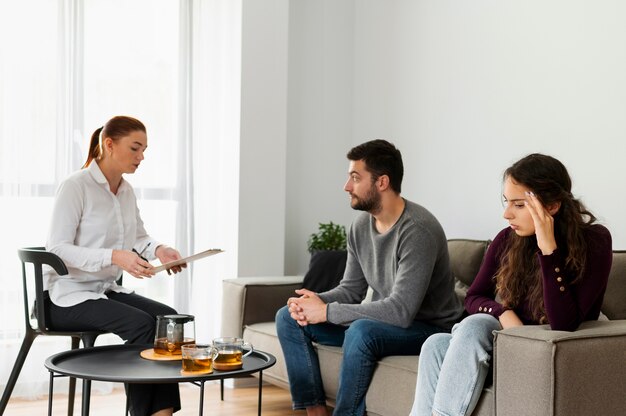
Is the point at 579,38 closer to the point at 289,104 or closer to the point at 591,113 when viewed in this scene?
the point at 591,113

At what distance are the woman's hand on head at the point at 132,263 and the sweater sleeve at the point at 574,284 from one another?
1.40 m

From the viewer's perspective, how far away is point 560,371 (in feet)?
7.10

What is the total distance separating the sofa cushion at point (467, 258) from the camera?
11.3 ft

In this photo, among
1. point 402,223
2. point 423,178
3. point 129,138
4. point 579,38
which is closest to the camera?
point 402,223

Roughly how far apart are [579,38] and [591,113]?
0.34m

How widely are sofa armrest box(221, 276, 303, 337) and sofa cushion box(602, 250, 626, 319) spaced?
1.55 meters

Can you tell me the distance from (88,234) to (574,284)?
181 cm

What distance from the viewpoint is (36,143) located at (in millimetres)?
4094

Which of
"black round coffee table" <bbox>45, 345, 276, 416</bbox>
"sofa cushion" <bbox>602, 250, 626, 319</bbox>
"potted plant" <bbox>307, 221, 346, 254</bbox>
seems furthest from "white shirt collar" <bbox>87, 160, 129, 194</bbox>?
"sofa cushion" <bbox>602, 250, 626, 319</bbox>

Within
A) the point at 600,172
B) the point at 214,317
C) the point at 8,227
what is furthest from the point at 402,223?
the point at 8,227

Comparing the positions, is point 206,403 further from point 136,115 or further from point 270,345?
point 136,115

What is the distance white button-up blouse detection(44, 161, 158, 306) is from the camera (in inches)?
118

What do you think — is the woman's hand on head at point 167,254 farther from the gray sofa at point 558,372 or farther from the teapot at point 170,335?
the gray sofa at point 558,372

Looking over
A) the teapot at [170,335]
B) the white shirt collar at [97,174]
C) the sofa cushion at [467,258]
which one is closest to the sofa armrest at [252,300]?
the sofa cushion at [467,258]
